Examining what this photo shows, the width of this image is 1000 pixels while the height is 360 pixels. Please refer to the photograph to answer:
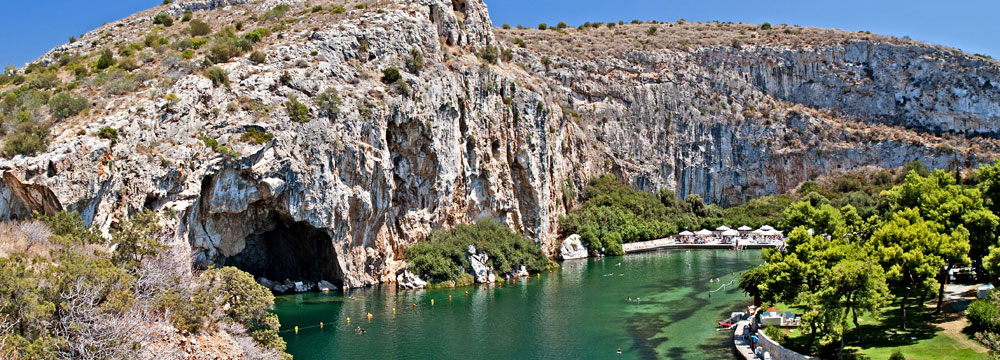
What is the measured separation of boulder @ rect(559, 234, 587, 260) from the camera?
72.9m

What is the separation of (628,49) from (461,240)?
6750cm

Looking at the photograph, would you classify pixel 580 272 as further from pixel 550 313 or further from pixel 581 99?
pixel 581 99

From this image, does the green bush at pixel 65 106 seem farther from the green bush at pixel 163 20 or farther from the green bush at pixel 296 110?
the green bush at pixel 163 20

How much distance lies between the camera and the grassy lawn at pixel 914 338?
76.0 feet

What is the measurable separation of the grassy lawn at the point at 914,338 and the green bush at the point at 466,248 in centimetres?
2939

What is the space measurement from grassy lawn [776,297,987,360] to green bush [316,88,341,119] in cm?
3431

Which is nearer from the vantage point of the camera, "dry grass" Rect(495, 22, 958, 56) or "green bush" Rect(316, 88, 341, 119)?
"green bush" Rect(316, 88, 341, 119)

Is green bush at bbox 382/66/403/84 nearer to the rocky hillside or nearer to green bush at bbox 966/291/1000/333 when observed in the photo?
the rocky hillside

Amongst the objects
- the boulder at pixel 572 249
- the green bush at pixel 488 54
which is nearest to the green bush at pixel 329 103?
the green bush at pixel 488 54

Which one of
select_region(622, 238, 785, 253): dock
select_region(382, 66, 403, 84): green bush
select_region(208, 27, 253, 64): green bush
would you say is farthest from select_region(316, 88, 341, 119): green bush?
select_region(622, 238, 785, 253): dock

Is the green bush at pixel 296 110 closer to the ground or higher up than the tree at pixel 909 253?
higher up

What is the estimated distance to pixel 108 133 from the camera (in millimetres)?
33562

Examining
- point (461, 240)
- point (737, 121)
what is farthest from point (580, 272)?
point (737, 121)

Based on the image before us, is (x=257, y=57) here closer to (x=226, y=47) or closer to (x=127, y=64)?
(x=226, y=47)
